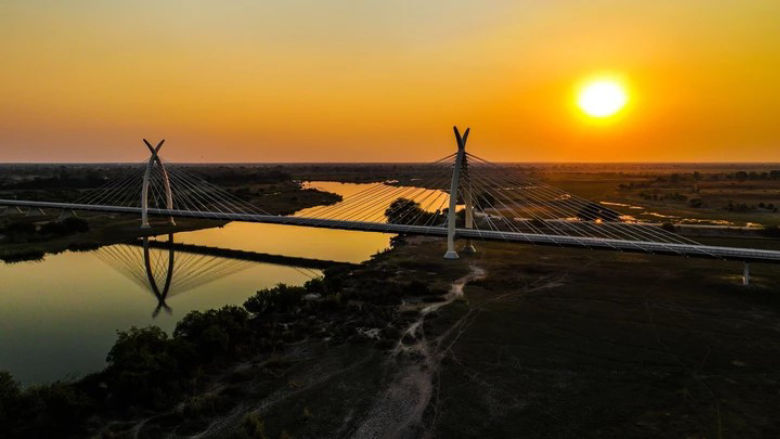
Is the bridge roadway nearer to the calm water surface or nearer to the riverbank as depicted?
the riverbank

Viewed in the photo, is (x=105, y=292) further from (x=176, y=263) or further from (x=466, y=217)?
(x=466, y=217)

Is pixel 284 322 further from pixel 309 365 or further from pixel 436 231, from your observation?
pixel 436 231

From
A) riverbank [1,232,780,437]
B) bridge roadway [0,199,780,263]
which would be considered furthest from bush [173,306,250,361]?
bridge roadway [0,199,780,263]

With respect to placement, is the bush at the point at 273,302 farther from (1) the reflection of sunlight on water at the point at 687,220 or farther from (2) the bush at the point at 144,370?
(1) the reflection of sunlight on water at the point at 687,220

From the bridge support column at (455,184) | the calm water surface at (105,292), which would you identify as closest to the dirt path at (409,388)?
the calm water surface at (105,292)

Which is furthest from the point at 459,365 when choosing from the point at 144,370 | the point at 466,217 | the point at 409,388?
the point at 466,217

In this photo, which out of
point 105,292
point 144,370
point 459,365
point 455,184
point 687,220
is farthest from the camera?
point 687,220
